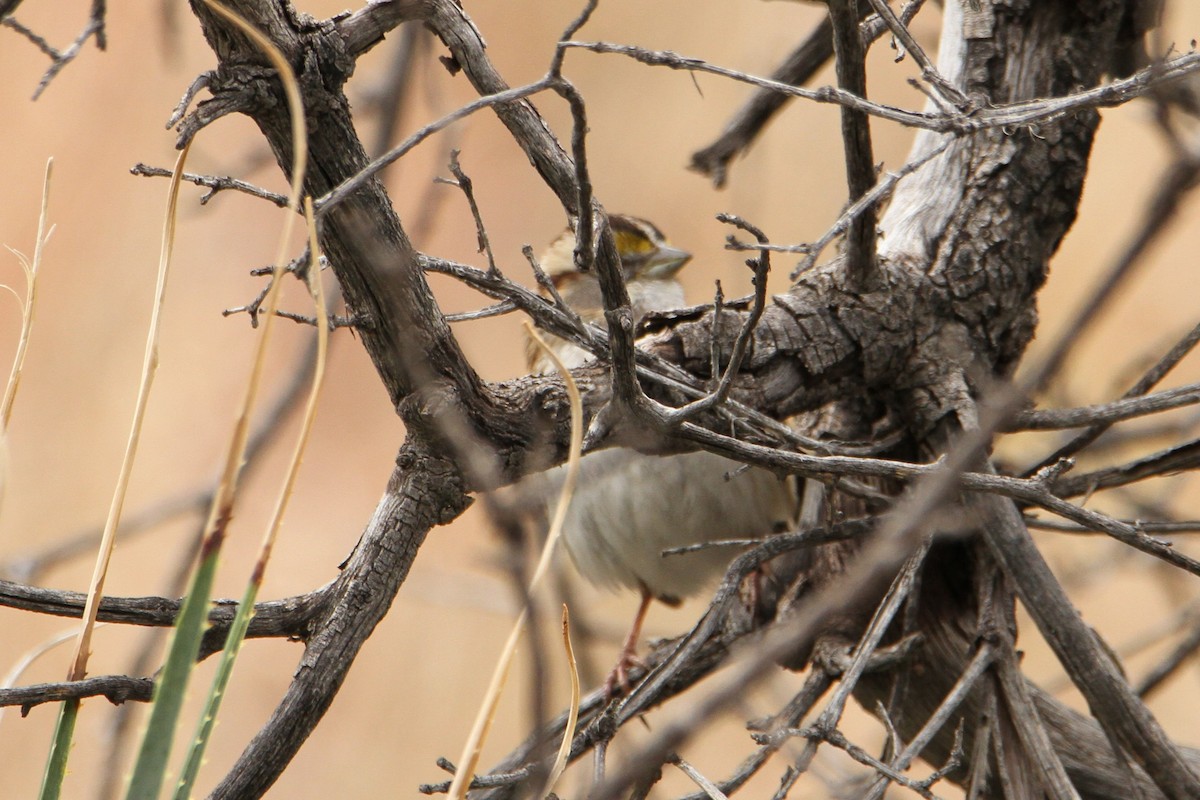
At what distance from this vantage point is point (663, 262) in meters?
3.21

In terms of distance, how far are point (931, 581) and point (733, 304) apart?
65 cm

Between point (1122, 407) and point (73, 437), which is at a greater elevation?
point (73, 437)

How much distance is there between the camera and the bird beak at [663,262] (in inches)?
126

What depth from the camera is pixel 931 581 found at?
2.15 meters

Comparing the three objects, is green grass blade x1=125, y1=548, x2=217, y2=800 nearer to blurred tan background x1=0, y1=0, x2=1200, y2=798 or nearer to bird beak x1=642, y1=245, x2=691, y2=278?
bird beak x1=642, y1=245, x2=691, y2=278

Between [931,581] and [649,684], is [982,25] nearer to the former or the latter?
[931,581]

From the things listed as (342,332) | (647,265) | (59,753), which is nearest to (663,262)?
(647,265)

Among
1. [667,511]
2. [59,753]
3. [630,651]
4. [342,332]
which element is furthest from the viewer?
[342,332]

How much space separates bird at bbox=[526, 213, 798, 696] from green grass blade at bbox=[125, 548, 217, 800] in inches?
55.5

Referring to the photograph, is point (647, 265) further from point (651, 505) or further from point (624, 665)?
point (624, 665)

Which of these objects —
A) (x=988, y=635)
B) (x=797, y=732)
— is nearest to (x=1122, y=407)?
(x=988, y=635)

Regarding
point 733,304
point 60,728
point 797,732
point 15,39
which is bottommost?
point 60,728

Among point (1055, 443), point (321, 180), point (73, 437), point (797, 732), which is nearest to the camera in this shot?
point (321, 180)

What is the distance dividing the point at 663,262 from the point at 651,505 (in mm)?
706
